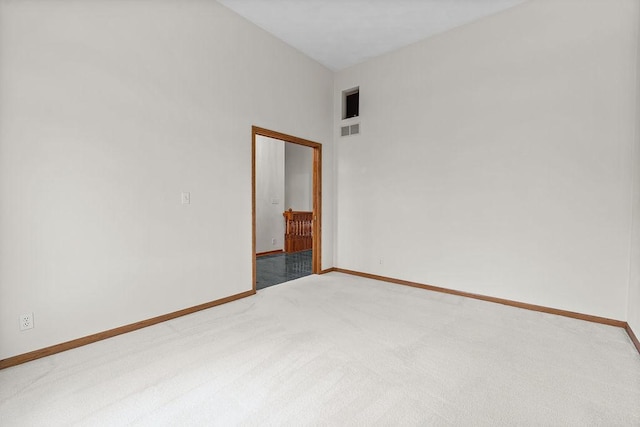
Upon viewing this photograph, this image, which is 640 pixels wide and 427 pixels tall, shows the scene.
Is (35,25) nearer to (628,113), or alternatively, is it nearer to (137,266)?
(137,266)

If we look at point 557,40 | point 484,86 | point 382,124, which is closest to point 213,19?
point 382,124

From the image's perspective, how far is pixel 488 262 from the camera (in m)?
3.52

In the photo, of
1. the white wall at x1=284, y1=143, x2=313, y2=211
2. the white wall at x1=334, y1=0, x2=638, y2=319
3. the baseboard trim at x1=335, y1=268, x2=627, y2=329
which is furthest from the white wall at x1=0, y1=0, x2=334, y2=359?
the white wall at x1=284, y1=143, x2=313, y2=211

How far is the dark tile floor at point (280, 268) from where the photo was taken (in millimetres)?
4492

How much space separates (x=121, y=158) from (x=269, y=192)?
15.0 ft

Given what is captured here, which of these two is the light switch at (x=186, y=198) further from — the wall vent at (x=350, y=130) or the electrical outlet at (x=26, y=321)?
the wall vent at (x=350, y=130)

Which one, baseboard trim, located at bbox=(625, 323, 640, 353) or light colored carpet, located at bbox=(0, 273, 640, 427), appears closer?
light colored carpet, located at bbox=(0, 273, 640, 427)

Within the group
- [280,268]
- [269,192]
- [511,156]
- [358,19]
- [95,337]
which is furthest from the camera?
[269,192]

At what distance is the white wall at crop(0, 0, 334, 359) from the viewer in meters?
2.11

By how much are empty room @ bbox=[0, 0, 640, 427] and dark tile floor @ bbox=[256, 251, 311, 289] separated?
0.33 m

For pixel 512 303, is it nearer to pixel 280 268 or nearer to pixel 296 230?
pixel 280 268

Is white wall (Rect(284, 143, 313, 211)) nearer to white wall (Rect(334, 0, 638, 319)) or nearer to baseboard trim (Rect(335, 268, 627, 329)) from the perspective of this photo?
white wall (Rect(334, 0, 638, 319))

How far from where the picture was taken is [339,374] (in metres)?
1.97

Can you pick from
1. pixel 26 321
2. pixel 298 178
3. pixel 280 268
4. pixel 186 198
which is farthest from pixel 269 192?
pixel 26 321
